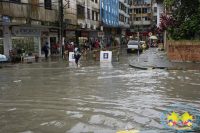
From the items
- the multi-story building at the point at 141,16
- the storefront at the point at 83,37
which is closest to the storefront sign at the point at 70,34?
the storefront at the point at 83,37

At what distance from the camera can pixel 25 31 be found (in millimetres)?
25594

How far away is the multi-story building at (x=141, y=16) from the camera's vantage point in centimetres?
7746

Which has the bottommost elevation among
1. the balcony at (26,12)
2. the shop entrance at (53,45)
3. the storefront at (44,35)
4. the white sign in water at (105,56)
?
the white sign in water at (105,56)

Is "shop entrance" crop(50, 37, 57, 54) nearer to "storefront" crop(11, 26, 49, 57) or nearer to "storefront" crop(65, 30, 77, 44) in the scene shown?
"storefront" crop(11, 26, 49, 57)

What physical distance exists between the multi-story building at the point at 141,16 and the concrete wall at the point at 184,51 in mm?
59755

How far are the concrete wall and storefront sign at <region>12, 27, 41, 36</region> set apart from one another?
15.7 m

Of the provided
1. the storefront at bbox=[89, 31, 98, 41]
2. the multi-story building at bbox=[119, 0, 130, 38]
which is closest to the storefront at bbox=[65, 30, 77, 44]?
the storefront at bbox=[89, 31, 98, 41]

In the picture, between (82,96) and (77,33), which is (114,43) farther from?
(82,96)

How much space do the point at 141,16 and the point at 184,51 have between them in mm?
64021

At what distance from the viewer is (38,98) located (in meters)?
7.39

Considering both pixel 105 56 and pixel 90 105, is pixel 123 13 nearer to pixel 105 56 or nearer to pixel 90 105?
pixel 105 56

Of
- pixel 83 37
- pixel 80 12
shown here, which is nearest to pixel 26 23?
pixel 80 12

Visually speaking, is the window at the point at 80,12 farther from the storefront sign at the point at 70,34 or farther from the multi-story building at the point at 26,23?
the multi-story building at the point at 26,23

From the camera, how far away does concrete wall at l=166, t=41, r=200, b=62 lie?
17.2 metres
